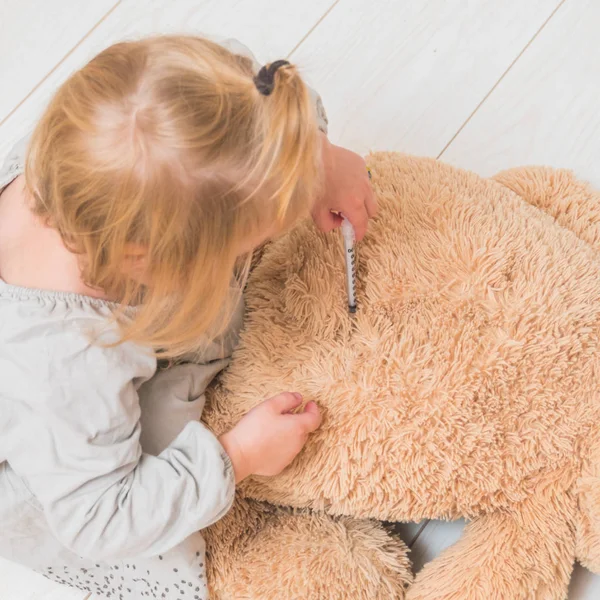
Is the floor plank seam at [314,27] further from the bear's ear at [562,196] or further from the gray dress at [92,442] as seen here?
the gray dress at [92,442]

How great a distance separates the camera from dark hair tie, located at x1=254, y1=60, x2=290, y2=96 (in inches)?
20.5

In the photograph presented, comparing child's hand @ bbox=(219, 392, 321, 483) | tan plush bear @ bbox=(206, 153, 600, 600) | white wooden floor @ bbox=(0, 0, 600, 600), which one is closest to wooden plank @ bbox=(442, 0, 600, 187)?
white wooden floor @ bbox=(0, 0, 600, 600)

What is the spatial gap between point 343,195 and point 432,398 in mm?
198

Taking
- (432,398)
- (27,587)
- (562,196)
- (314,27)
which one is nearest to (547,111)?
(562,196)

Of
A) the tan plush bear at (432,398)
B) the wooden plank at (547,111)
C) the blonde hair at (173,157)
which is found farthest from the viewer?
the wooden plank at (547,111)

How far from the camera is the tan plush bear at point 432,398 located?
0.66 m

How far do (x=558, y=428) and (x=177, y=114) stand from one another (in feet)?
1.37

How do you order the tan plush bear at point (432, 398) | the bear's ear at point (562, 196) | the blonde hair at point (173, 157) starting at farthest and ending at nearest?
the bear's ear at point (562, 196) → the tan plush bear at point (432, 398) → the blonde hair at point (173, 157)

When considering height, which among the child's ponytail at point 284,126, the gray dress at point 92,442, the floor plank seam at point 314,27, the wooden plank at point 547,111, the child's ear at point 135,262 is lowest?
the gray dress at point 92,442

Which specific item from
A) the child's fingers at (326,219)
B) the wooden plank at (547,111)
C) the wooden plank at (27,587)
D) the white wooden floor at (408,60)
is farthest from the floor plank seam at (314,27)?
the wooden plank at (27,587)

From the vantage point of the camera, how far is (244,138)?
524 mm

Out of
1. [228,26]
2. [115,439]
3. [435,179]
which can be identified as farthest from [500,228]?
[228,26]

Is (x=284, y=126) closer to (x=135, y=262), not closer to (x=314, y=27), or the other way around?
(x=135, y=262)

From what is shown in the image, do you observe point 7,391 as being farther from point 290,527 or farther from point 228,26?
point 228,26
